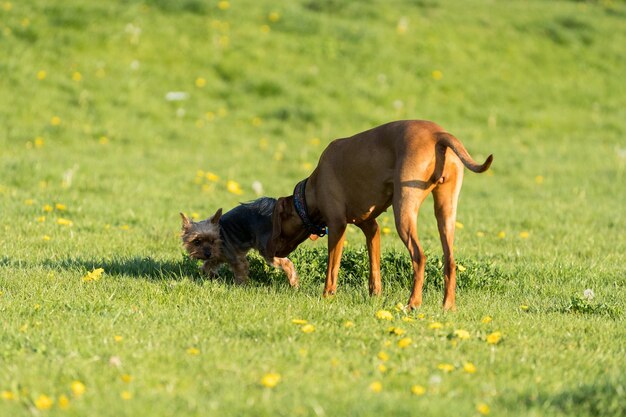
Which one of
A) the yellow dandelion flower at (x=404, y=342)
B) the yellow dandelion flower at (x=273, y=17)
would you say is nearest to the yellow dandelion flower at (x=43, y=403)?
the yellow dandelion flower at (x=404, y=342)

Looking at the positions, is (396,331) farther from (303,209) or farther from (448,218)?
(303,209)

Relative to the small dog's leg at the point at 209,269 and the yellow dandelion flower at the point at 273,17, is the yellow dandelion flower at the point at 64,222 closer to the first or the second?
the small dog's leg at the point at 209,269

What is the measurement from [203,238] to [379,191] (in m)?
1.89

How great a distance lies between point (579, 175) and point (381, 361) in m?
9.23

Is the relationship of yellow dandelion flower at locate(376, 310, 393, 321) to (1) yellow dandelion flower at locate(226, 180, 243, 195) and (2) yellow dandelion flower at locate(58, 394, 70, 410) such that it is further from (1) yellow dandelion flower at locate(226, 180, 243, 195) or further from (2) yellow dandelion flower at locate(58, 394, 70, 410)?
(1) yellow dandelion flower at locate(226, 180, 243, 195)

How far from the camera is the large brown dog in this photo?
6.13 m

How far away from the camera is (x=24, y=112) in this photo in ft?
47.2

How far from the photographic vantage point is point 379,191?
6535mm

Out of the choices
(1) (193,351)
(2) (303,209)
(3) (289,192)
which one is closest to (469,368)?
(1) (193,351)

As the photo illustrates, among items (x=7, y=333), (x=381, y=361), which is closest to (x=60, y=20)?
(x=7, y=333)

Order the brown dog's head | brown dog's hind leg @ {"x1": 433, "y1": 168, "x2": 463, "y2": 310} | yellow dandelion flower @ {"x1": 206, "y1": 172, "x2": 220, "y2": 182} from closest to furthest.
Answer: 1. brown dog's hind leg @ {"x1": 433, "y1": 168, "x2": 463, "y2": 310}
2. the brown dog's head
3. yellow dandelion flower @ {"x1": 206, "y1": 172, "x2": 220, "y2": 182}

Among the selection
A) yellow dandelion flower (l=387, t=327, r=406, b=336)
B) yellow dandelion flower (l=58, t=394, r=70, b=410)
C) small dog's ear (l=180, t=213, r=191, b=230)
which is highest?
yellow dandelion flower (l=58, t=394, r=70, b=410)

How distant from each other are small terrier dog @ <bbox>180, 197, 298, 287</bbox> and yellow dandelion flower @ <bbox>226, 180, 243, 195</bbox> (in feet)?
10.4

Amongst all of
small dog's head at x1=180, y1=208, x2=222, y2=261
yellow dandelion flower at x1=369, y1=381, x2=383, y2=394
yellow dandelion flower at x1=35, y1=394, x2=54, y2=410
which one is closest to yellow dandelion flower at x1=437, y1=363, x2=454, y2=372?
yellow dandelion flower at x1=369, y1=381, x2=383, y2=394
